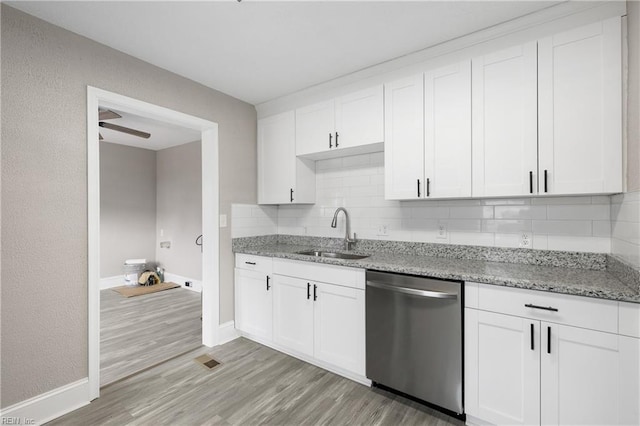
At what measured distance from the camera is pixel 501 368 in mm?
1672

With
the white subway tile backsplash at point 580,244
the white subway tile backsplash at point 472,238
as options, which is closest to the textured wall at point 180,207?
the white subway tile backsplash at point 472,238

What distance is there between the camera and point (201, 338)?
3.11 meters

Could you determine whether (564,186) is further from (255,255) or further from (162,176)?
(162,176)


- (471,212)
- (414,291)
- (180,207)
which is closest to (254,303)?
(414,291)

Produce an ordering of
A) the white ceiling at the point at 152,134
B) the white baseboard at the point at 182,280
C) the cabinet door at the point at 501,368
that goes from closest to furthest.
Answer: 1. the cabinet door at the point at 501,368
2. the white ceiling at the point at 152,134
3. the white baseboard at the point at 182,280

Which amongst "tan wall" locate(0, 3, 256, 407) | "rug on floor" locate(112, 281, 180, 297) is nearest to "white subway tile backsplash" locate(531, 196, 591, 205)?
"tan wall" locate(0, 3, 256, 407)

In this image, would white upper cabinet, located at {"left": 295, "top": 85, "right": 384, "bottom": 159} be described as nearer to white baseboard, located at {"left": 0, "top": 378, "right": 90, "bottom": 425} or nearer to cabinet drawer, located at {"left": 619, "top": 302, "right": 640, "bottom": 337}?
cabinet drawer, located at {"left": 619, "top": 302, "right": 640, "bottom": 337}

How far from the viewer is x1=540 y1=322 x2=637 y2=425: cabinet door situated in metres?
1.41

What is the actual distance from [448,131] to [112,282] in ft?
19.1

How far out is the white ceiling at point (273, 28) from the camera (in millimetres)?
1795

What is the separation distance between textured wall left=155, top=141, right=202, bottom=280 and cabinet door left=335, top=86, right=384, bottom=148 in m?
3.21

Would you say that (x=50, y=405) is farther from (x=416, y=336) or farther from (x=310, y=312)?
(x=416, y=336)

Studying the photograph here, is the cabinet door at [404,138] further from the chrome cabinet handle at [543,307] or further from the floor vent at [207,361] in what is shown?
the floor vent at [207,361]

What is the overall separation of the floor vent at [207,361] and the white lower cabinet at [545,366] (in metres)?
1.99
